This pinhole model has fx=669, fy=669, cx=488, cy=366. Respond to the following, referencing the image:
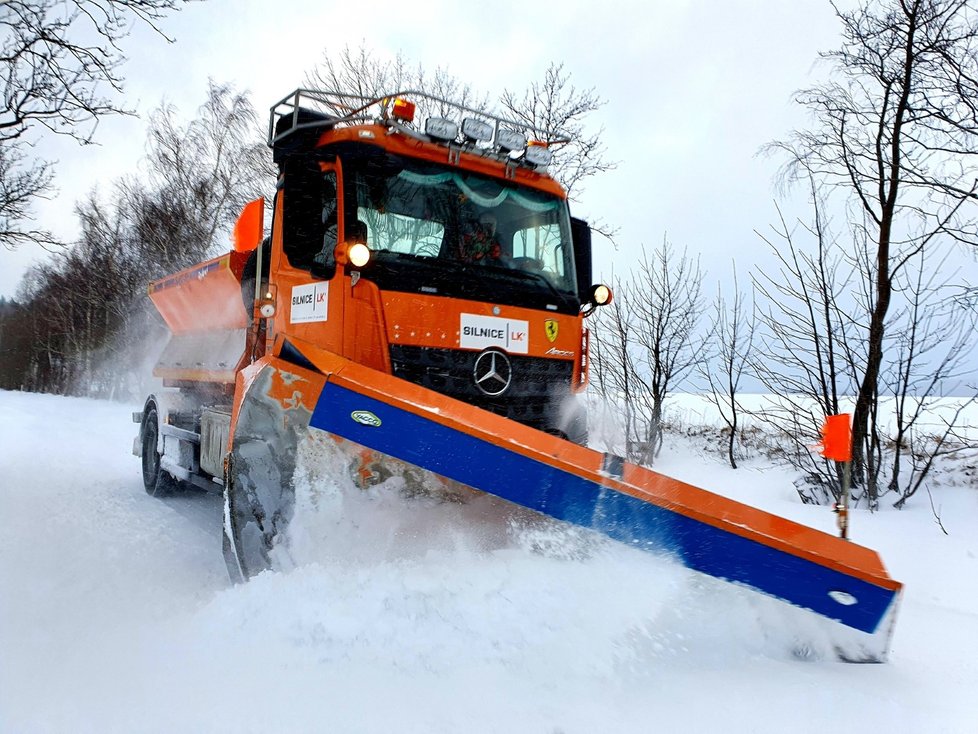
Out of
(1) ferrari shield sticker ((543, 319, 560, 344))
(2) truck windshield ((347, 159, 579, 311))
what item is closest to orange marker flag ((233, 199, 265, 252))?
(2) truck windshield ((347, 159, 579, 311))

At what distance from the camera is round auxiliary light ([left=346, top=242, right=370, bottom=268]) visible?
359 cm

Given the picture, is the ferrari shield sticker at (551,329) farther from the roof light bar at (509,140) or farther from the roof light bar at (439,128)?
the roof light bar at (439,128)

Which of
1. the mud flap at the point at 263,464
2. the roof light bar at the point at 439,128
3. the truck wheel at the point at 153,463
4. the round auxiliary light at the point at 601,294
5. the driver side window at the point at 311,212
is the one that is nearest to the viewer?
the mud flap at the point at 263,464

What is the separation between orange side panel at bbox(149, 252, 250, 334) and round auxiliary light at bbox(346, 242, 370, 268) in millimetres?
1472

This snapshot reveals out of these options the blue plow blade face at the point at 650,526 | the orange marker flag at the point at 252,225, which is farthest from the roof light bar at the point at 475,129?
the blue plow blade face at the point at 650,526

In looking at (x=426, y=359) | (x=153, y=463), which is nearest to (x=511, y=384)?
(x=426, y=359)

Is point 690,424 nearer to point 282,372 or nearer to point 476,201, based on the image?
point 476,201

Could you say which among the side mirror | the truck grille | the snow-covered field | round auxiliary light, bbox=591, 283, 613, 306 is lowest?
the snow-covered field

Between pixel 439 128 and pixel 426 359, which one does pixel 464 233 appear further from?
pixel 426 359

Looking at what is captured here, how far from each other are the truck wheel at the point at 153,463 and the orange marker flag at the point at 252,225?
9.36 feet

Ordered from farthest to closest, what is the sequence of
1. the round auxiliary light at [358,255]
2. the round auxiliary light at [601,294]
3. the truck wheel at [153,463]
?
the truck wheel at [153,463] < the round auxiliary light at [601,294] < the round auxiliary light at [358,255]

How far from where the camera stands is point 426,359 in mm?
3871

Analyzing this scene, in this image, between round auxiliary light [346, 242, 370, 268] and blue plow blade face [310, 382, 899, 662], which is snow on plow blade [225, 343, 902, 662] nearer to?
blue plow blade face [310, 382, 899, 662]

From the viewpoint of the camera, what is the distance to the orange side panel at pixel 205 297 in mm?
5012
